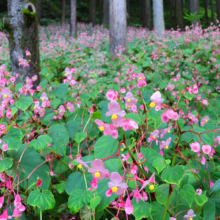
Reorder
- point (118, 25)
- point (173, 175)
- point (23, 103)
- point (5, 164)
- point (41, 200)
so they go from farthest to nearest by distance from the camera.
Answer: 1. point (118, 25)
2. point (23, 103)
3. point (5, 164)
4. point (41, 200)
5. point (173, 175)

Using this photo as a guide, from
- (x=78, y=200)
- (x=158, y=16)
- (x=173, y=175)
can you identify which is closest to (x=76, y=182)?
(x=78, y=200)

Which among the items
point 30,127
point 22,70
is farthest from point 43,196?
point 22,70

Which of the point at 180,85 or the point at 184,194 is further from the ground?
the point at 180,85

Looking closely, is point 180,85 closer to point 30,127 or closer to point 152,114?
point 152,114

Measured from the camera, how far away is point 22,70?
255 cm

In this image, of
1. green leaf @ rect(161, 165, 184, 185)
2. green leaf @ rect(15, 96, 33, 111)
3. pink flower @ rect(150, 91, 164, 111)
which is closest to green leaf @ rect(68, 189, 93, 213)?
green leaf @ rect(161, 165, 184, 185)

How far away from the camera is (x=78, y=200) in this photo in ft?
2.81

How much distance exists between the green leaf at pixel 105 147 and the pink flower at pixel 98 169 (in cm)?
8

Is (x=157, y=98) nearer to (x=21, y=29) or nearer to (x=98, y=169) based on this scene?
(x=98, y=169)

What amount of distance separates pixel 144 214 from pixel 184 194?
20cm

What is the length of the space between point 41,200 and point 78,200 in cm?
19

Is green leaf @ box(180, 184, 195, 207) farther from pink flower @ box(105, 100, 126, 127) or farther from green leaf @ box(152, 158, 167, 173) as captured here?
pink flower @ box(105, 100, 126, 127)

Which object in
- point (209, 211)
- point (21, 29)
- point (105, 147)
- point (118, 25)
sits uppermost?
point (118, 25)

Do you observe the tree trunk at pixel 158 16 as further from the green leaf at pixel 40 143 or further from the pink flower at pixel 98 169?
the pink flower at pixel 98 169
